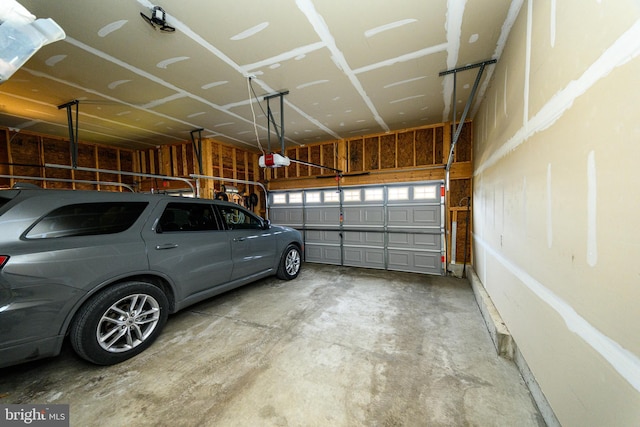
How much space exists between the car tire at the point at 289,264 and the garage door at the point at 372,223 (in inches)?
60.1

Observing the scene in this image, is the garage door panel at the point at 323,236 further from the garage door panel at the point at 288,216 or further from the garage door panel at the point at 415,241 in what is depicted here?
the garage door panel at the point at 415,241

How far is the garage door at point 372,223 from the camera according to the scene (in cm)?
500

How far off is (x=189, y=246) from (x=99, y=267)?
82cm

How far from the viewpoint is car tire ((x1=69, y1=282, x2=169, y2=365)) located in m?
1.92

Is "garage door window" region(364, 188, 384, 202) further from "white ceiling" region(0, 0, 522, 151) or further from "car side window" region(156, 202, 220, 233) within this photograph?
"car side window" region(156, 202, 220, 233)

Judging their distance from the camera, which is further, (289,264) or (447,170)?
(447,170)

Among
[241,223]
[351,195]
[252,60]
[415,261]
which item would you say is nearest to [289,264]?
[241,223]

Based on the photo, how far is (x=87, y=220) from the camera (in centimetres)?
202

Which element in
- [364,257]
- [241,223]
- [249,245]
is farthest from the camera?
[364,257]

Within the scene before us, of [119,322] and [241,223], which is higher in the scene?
[241,223]

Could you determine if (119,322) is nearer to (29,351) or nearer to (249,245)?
(29,351)

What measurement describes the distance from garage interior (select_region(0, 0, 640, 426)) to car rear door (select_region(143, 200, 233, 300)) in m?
0.58

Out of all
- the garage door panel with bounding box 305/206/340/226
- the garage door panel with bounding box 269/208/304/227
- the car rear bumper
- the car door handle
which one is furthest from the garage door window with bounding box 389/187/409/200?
the car rear bumper

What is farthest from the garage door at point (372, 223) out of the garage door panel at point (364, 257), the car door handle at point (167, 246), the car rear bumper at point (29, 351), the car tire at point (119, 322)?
the car rear bumper at point (29, 351)
